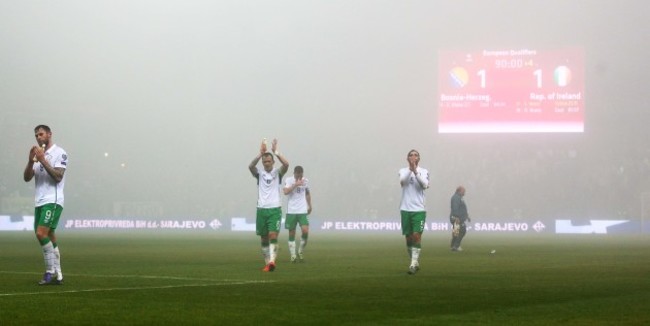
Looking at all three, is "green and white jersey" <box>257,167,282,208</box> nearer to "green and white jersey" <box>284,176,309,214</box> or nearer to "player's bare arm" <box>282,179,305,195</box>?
"player's bare arm" <box>282,179,305,195</box>

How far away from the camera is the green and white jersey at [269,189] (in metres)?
22.2

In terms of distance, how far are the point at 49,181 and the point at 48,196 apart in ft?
0.78

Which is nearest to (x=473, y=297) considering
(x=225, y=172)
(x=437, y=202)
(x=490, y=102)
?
(x=490, y=102)

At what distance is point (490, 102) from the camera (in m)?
65.7

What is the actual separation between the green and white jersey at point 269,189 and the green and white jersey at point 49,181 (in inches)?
242

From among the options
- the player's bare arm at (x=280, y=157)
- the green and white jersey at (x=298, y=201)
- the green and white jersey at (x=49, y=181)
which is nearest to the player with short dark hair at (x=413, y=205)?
the player's bare arm at (x=280, y=157)

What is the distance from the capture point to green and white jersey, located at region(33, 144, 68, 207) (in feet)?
54.0

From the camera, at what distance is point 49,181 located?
54.6ft

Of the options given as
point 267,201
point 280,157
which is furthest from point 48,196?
point 267,201

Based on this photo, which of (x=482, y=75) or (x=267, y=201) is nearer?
Answer: (x=267, y=201)

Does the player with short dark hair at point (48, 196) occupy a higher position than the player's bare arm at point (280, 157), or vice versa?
the player's bare arm at point (280, 157)

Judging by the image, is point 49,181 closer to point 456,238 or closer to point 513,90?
Result: point 456,238

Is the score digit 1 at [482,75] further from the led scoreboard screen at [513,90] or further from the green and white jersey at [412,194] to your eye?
the green and white jersey at [412,194]

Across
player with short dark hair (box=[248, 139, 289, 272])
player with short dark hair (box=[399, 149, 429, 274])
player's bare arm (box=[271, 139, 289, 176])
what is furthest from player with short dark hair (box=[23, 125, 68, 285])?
player with short dark hair (box=[399, 149, 429, 274])
